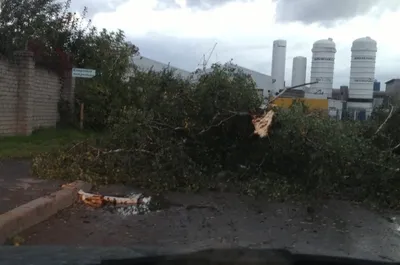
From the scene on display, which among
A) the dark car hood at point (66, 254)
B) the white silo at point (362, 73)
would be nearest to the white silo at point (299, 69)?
the white silo at point (362, 73)

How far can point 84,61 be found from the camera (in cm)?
2006

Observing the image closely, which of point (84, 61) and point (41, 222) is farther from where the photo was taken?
point (84, 61)

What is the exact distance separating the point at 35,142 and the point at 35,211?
8.14 meters

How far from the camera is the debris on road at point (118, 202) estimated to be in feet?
25.2

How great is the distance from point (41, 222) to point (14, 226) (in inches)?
27.1

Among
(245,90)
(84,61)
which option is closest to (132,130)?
(245,90)

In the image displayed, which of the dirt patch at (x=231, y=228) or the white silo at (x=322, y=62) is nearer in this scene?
the dirt patch at (x=231, y=228)

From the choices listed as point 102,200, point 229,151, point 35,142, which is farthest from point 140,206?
point 35,142

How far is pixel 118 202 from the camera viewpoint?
7930mm

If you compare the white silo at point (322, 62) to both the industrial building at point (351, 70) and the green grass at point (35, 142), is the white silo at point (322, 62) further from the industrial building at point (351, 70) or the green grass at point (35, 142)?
the green grass at point (35, 142)

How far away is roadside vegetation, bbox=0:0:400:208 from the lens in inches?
349

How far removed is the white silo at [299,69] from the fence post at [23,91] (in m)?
14.9

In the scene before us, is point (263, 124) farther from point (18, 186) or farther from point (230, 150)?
point (18, 186)

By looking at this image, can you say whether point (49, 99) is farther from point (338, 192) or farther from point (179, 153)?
point (338, 192)
